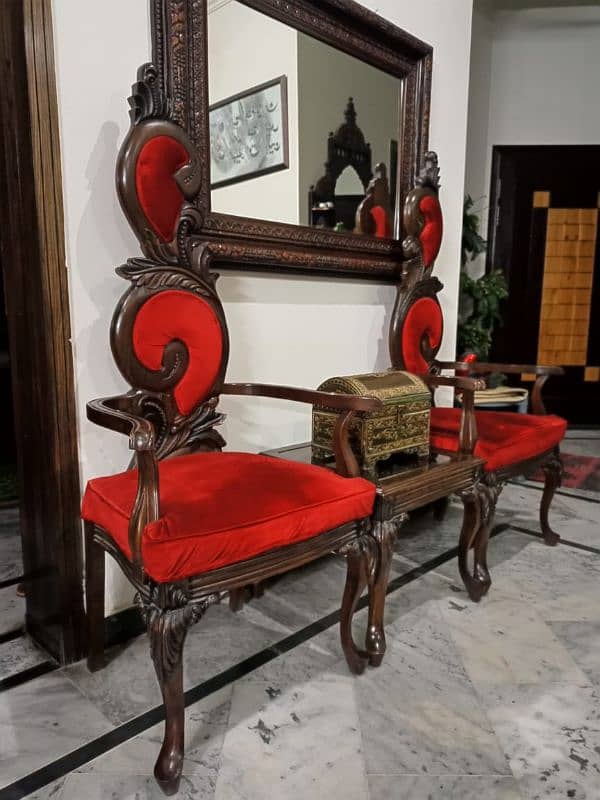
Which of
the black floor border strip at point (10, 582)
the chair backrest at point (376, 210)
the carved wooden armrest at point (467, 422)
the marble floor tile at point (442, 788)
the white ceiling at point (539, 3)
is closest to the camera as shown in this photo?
the marble floor tile at point (442, 788)

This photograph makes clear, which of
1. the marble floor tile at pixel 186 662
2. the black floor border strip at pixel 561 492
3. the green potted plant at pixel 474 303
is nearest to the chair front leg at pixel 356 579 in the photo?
the marble floor tile at pixel 186 662

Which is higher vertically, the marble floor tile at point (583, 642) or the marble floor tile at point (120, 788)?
the marble floor tile at point (120, 788)

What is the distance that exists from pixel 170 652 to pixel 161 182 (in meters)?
1.12

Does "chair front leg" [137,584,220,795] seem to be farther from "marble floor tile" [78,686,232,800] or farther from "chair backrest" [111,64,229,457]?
"chair backrest" [111,64,229,457]

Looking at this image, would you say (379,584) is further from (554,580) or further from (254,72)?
(254,72)

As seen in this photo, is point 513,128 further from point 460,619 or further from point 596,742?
point 596,742

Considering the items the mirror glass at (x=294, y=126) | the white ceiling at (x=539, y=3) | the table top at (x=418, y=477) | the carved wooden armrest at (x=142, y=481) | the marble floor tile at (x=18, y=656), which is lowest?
the marble floor tile at (x=18, y=656)

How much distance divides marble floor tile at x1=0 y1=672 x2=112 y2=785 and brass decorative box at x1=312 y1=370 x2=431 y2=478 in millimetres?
868

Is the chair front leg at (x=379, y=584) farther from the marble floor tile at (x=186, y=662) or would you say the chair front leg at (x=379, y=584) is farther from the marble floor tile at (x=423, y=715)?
the marble floor tile at (x=186, y=662)

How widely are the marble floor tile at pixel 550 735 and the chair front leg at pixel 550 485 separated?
0.98m

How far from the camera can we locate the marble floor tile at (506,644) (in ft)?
5.01

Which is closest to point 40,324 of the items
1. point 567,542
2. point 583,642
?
point 583,642

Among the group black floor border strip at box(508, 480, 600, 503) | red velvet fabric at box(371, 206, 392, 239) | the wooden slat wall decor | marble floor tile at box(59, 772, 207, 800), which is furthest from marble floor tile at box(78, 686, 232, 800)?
the wooden slat wall decor

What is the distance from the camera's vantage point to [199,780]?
1.16 metres
